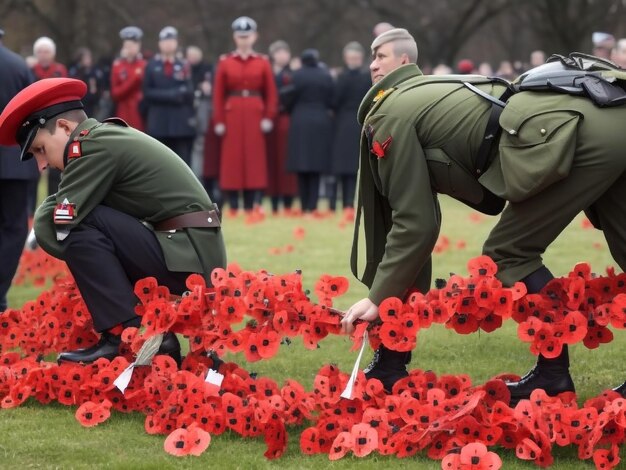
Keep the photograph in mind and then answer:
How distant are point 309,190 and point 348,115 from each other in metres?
1.29

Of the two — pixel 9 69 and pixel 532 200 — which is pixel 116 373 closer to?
pixel 532 200

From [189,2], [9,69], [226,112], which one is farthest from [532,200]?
[189,2]

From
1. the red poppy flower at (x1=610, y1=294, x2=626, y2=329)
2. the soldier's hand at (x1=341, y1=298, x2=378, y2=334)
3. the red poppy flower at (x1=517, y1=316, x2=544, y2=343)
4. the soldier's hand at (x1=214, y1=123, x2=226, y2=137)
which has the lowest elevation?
the soldier's hand at (x1=214, y1=123, x2=226, y2=137)

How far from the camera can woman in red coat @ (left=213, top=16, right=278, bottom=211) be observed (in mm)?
15656

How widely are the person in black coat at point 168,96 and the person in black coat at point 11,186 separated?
8134 millimetres

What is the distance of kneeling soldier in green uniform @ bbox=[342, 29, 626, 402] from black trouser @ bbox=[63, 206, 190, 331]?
4.32ft

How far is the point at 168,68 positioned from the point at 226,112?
1.08m

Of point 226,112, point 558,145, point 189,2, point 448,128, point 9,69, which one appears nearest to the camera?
point 558,145

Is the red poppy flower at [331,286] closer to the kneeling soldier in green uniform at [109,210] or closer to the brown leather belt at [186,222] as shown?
the kneeling soldier in green uniform at [109,210]

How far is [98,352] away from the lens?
6.02 m

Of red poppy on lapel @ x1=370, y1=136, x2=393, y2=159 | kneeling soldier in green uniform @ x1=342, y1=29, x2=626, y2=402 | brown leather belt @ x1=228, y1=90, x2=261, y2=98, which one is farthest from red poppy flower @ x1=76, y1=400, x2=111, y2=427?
brown leather belt @ x1=228, y1=90, x2=261, y2=98

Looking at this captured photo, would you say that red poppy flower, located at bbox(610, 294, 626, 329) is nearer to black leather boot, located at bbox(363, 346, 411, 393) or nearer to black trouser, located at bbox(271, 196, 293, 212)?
black leather boot, located at bbox(363, 346, 411, 393)

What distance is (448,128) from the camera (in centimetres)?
500

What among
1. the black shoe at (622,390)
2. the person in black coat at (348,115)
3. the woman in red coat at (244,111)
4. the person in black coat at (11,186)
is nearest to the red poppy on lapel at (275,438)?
the black shoe at (622,390)
